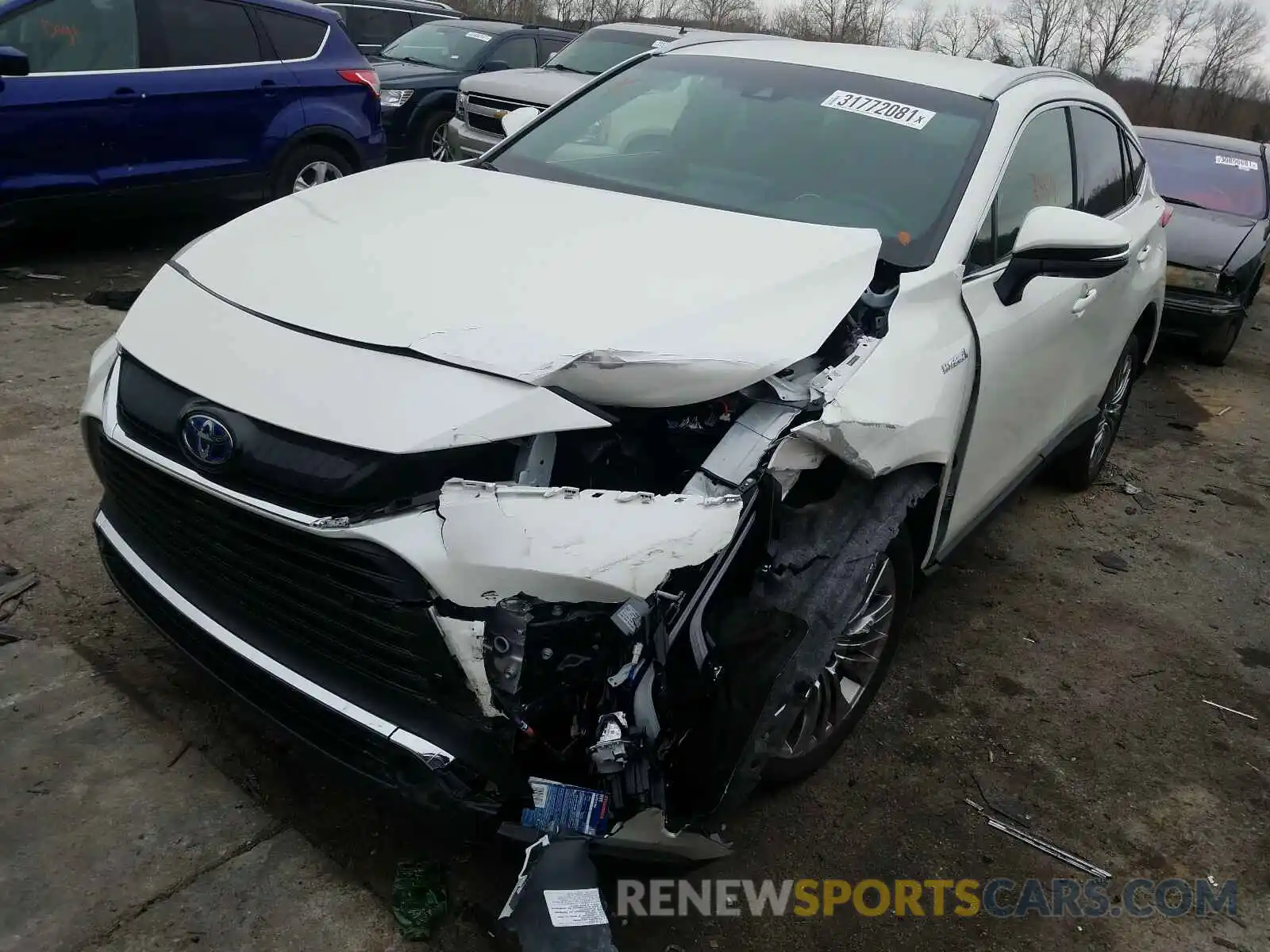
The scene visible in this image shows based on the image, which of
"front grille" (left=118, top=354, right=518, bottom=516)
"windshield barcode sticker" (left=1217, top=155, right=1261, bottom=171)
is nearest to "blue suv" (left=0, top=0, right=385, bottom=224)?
"front grille" (left=118, top=354, right=518, bottom=516)

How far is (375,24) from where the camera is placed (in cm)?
1488

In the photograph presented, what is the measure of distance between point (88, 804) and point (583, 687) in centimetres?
136

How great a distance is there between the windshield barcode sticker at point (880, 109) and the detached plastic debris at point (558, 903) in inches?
96.2

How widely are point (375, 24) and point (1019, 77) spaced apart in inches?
535

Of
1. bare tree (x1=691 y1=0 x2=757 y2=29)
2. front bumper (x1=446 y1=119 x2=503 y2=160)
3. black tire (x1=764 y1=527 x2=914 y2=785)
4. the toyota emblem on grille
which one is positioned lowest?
bare tree (x1=691 y1=0 x2=757 y2=29)

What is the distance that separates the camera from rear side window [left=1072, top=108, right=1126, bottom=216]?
150 inches

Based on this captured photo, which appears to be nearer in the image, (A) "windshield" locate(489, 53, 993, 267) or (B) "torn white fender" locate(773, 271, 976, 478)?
(B) "torn white fender" locate(773, 271, 976, 478)

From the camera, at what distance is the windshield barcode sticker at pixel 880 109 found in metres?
3.21

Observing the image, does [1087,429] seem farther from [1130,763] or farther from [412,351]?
[412,351]

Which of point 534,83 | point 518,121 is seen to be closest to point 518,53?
point 534,83

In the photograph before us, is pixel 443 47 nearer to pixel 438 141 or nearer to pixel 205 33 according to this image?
pixel 438 141

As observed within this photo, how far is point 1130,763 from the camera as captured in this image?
→ 3.04 metres

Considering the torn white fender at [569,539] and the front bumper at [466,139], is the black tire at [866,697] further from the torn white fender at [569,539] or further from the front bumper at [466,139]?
the front bumper at [466,139]

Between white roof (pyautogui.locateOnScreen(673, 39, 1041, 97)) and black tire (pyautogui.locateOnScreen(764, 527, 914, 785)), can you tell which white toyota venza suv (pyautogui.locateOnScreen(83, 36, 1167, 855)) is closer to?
black tire (pyautogui.locateOnScreen(764, 527, 914, 785))
